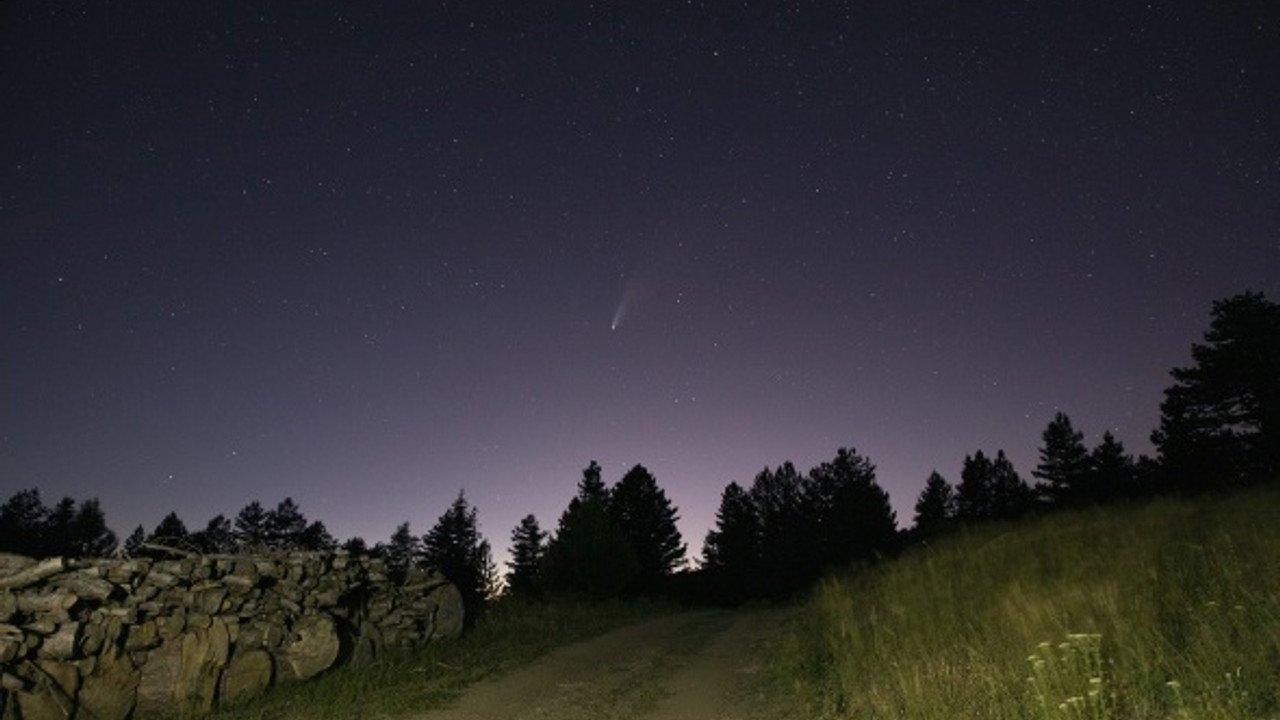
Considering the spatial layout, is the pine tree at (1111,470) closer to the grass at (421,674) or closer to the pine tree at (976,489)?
the pine tree at (976,489)

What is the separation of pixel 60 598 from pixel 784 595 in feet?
194

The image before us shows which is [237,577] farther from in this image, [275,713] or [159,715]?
[275,713]

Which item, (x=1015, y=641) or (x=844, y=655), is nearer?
(x=1015, y=641)

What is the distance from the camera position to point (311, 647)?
11.5 metres

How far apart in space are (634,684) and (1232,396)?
48352 mm

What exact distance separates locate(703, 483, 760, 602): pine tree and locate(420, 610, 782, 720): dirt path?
2156 inches

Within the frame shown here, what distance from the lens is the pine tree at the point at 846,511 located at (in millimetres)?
65750

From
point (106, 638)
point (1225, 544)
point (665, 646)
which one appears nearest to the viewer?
point (1225, 544)

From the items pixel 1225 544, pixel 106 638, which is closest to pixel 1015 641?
pixel 1225 544

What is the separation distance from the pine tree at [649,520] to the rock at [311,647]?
50.3 meters

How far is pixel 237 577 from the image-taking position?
1177 centimetres

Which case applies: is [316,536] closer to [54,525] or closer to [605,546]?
[54,525]

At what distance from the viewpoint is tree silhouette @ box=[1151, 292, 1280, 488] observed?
38062 millimetres

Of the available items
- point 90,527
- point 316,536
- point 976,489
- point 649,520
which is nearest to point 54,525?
point 90,527
